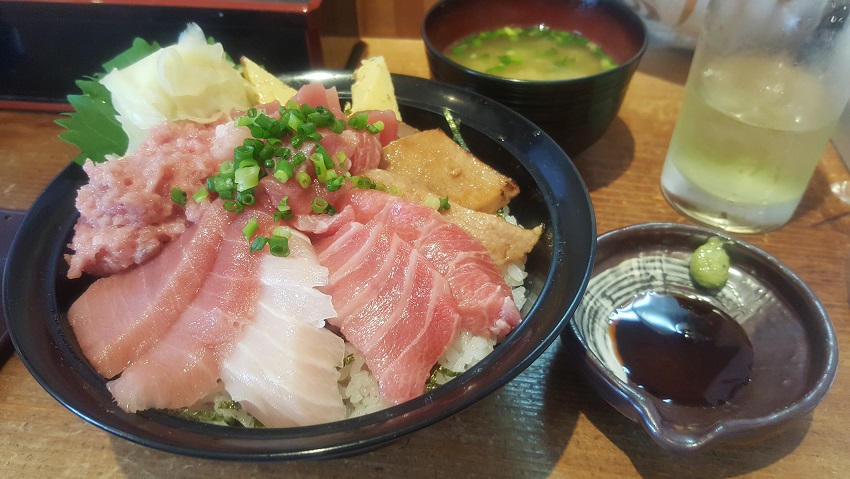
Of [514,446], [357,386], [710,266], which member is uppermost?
[357,386]

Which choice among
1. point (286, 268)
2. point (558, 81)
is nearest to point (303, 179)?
point (286, 268)

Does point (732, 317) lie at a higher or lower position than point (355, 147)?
lower

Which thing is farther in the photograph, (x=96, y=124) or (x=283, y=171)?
(x=96, y=124)

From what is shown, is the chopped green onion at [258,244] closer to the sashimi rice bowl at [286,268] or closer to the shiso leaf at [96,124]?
the sashimi rice bowl at [286,268]

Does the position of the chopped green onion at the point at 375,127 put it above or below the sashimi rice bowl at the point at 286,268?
above

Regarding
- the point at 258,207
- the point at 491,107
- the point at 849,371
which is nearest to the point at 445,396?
the point at 258,207

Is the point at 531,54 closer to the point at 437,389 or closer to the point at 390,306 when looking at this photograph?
the point at 390,306

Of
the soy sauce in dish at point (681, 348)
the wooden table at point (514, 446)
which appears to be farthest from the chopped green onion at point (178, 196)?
the soy sauce in dish at point (681, 348)
